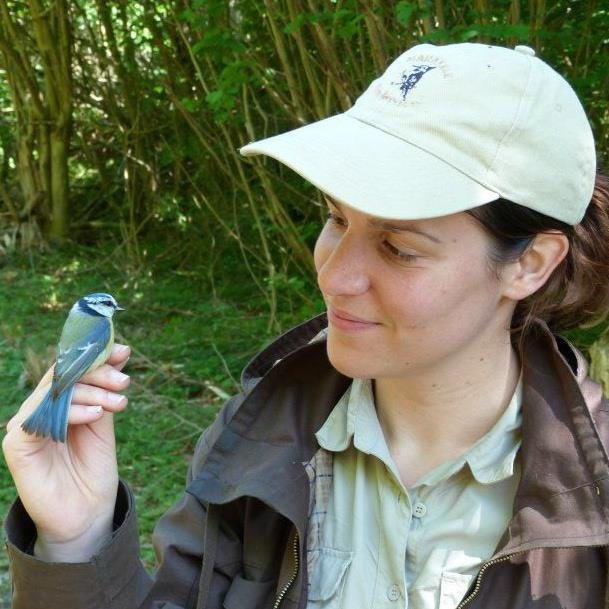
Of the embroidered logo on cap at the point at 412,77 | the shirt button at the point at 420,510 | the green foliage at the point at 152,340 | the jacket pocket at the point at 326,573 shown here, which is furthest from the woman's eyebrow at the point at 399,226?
the green foliage at the point at 152,340

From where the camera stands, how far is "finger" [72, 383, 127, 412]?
1.57m

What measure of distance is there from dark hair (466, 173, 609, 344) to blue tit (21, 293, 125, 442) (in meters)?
0.79

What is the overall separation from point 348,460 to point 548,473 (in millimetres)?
392

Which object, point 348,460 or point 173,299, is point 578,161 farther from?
point 173,299

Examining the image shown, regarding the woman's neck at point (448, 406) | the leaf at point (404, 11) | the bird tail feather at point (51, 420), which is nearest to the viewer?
the bird tail feather at point (51, 420)

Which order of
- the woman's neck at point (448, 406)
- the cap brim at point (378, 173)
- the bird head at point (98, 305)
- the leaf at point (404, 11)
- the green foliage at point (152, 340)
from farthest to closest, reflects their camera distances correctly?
the green foliage at point (152, 340) < the leaf at point (404, 11) < the bird head at point (98, 305) < the woman's neck at point (448, 406) < the cap brim at point (378, 173)

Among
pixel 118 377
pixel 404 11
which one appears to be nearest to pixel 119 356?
pixel 118 377

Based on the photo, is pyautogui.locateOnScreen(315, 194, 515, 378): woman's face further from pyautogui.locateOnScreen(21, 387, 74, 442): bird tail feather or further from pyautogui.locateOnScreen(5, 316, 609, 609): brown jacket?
pyautogui.locateOnScreen(21, 387, 74, 442): bird tail feather

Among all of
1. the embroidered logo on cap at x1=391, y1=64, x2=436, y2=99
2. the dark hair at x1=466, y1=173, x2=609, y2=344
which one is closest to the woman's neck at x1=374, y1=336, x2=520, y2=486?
the dark hair at x1=466, y1=173, x2=609, y2=344

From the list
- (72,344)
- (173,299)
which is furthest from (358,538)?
(173,299)

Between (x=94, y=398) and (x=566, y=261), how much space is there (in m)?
0.96

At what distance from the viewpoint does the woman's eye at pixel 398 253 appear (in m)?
1.51

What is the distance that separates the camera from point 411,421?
173 cm

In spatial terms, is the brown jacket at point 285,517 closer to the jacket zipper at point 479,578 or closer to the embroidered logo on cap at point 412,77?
the jacket zipper at point 479,578
